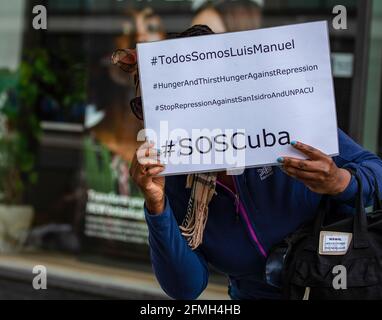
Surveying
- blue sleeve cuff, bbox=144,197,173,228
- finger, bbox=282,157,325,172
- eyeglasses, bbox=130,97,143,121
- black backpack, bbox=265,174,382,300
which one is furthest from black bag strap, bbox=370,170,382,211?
eyeglasses, bbox=130,97,143,121

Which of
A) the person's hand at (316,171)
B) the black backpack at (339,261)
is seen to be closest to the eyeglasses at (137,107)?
the person's hand at (316,171)

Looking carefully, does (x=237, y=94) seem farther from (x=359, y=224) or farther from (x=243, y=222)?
(x=359, y=224)

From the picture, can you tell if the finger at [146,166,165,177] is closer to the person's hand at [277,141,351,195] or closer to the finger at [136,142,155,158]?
the finger at [136,142,155,158]

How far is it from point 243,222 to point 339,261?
1.09 ft

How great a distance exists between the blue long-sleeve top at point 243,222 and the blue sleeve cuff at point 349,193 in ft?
0.23

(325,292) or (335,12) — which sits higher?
(335,12)

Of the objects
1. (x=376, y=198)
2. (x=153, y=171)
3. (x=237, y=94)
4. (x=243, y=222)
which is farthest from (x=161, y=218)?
(x=376, y=198)

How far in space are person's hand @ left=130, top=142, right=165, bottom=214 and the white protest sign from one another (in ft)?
0.16

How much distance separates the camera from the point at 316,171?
216 centimetres

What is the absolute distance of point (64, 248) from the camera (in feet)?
22.9
